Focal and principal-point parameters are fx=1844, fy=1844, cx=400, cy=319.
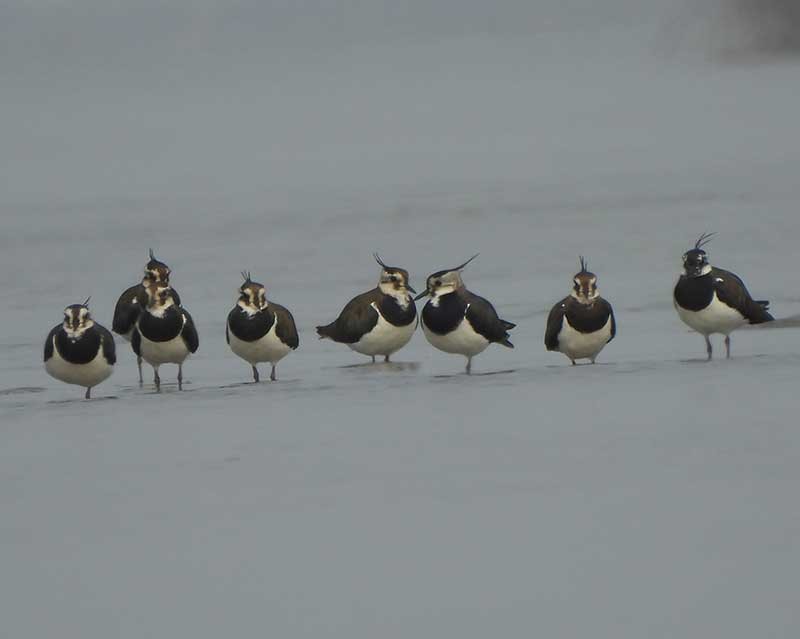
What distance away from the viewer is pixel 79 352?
11555 millimetres

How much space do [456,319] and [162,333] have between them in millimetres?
1895

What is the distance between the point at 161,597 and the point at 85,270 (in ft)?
44.1

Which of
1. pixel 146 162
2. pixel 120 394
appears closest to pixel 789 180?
pixel 146 162

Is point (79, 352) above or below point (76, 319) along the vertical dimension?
below

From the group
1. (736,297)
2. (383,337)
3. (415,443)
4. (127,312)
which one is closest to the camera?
(415,443)

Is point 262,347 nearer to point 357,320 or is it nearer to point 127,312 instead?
point 357,320

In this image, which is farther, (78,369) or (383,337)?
(383,337)

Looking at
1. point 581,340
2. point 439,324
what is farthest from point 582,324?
point 439,324

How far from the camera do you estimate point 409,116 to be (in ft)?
128

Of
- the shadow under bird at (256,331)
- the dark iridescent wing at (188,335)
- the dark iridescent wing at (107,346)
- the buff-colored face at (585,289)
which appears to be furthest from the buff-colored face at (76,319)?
the buff-colored face at (585,289)

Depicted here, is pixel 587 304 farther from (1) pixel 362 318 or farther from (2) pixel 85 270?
(2) pixel 85 270

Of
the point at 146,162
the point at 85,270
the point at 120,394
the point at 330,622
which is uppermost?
the point at 146,162

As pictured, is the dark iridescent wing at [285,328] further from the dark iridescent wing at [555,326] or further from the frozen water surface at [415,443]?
the dark iridescent wing at [555,326]

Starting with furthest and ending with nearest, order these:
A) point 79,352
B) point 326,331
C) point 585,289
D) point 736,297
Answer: point 326,331
point 585,289
point 736,297
point 79,352
